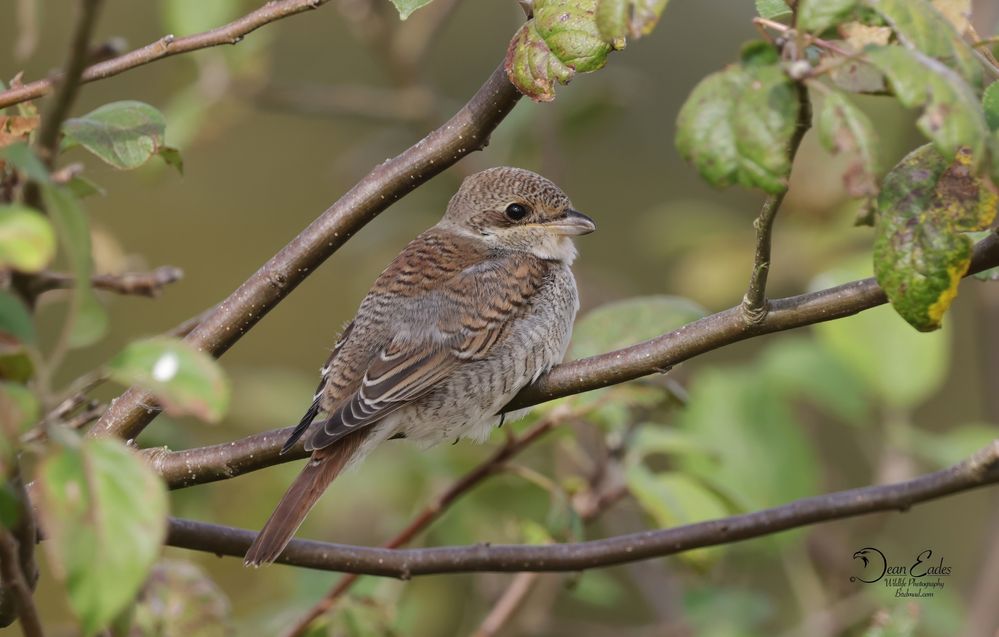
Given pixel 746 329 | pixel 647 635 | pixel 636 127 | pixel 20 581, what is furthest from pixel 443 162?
pixel 636 127

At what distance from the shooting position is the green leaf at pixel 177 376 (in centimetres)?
118

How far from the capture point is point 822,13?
4.25ft

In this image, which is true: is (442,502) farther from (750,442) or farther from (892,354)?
(892,354)

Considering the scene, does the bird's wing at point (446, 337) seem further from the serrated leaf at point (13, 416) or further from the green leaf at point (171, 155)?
the serrated leaf at point (13, 416)

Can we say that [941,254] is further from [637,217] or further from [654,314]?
[637,217]

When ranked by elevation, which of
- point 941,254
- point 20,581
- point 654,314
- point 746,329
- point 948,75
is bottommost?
point 654,314

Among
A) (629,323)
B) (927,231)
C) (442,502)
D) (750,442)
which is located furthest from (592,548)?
(750,442)

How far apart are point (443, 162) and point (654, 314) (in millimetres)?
737

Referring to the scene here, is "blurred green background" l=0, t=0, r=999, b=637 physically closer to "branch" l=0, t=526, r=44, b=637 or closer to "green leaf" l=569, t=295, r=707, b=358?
"green leaf" l=569, t=295, r=707, b=358

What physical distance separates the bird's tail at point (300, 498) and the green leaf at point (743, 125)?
1164 mm

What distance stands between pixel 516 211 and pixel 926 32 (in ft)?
7.15

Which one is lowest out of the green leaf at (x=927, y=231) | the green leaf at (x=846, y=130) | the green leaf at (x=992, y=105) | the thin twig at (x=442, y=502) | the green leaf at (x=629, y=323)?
the thin twig at (x=442, y=502)

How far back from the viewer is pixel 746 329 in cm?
191

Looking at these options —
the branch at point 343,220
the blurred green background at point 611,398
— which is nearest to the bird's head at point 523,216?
the blurred green background at point 611,398
